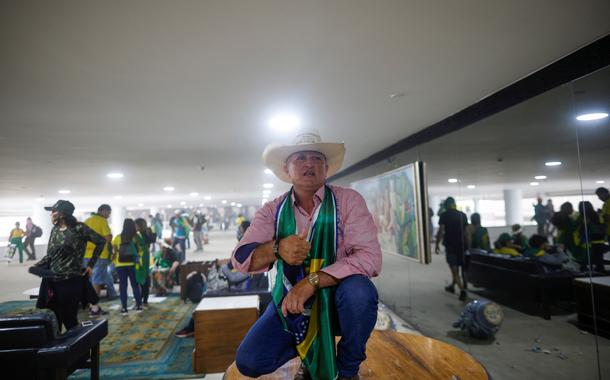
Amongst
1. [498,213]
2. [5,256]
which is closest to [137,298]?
[498,213]

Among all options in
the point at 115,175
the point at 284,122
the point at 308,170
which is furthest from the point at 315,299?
the point at 115,175

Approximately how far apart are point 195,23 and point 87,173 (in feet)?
26.0

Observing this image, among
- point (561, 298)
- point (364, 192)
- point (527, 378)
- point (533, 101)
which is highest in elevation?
point (533, 101)

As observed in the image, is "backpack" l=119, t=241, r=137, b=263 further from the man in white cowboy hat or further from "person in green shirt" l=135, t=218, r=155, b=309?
the man in white cowboy hat

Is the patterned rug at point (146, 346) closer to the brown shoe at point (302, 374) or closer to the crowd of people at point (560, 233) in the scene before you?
the brown shoe at point (302, 374)

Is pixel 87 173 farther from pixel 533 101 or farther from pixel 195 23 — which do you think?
pixel 533 101

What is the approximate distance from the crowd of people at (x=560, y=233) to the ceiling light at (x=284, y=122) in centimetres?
269

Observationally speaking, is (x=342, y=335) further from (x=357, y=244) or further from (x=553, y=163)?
(x=553, y=163)

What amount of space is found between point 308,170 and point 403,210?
3811 mm

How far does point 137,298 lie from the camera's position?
5.97 metres

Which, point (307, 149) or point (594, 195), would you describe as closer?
point (307, 149)

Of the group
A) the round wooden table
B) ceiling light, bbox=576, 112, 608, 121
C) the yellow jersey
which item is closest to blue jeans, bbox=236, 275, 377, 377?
the round wooden table

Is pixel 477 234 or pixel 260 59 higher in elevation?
pixel 260 59

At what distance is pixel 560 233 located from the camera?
2.88 metres
